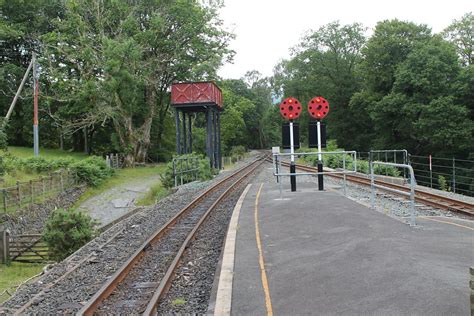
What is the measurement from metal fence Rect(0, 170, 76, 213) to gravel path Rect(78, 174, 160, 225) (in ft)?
5.80

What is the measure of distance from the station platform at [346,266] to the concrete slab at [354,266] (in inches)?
0.4

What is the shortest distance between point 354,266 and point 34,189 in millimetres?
21371

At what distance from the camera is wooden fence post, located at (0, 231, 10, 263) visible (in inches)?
679

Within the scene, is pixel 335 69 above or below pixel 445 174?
above

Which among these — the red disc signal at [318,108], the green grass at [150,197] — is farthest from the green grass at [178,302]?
the green grass at [150,197]

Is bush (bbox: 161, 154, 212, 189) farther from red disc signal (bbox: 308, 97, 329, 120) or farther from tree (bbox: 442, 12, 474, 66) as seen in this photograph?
tree (bbox: 442, 12, 474, 66)

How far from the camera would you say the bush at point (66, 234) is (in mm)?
15164

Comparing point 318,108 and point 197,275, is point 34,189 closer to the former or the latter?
point 318,108

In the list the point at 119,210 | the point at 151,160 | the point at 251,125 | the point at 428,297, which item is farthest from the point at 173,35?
the point at 251,125

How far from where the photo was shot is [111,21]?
41250 mm

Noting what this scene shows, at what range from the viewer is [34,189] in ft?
78.1

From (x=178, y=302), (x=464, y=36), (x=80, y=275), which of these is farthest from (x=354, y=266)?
(x=464, y=36)

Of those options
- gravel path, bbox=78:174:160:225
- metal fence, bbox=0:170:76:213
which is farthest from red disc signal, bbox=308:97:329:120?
metal fence, bbox=0:170:76:213

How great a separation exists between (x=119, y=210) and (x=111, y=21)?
22.1 metres
